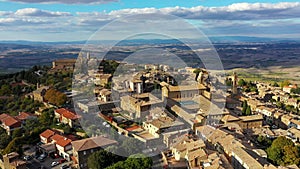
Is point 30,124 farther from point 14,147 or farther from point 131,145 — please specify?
point 131,145

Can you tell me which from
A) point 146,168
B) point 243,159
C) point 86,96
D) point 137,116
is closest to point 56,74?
point 86,96

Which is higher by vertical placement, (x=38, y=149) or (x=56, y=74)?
(x=56, y=74)

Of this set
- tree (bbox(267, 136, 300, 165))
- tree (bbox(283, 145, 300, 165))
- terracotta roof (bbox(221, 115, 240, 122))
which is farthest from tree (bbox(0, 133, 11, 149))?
tree (bbox(283, 145, 300, 165))

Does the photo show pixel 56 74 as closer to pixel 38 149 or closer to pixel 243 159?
pixel 38 149

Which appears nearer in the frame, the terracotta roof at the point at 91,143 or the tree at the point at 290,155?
the tree at the point at 290,155

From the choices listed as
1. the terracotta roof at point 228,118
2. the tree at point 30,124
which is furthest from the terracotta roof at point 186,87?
the tree at point 30,124

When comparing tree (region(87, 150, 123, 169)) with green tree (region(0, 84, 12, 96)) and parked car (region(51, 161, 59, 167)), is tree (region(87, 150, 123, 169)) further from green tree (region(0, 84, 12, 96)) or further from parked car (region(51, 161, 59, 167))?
green tree (region(0, 84, 12, 96))

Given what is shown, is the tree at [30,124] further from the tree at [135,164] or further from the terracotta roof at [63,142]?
the tree at [135,164]

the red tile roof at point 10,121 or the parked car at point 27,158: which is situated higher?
the red tile roof at point 10,121

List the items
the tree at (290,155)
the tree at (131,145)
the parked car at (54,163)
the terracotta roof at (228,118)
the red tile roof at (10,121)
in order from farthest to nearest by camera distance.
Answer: the red tile roof at (10,121), the terracotta roof at (228,118), the parked car at (54,163), the tree at (131,145), the tree at (290,155)
